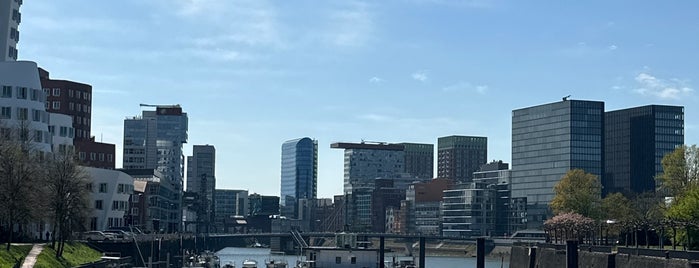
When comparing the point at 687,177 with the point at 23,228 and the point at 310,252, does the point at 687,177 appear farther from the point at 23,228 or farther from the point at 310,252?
the point at 23,228

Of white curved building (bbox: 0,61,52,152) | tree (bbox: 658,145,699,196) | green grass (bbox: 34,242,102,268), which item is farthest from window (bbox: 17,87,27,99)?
tree (bbox: 658,145,699,196)

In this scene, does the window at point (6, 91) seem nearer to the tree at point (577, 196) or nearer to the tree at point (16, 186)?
the tree at point (16, 186)

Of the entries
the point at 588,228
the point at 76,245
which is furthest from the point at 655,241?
the point at 76,245

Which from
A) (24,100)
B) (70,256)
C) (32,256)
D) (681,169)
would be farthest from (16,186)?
(681,169)

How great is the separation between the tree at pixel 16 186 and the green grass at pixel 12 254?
3.25 feet

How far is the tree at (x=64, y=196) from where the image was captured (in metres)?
121

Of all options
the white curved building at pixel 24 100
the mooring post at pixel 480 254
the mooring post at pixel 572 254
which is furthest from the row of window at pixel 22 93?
the mooring post at pixel 572 254

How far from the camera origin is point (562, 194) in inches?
7357

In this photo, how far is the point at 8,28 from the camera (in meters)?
160

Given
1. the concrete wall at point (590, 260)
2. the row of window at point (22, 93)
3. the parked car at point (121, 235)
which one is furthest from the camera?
the parked car at point (121, 235)

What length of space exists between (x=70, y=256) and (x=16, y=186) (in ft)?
63.1

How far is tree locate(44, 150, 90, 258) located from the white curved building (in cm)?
1979

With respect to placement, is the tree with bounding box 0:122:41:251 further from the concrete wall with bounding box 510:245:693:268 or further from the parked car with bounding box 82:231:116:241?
the concrete wall with bounding box 510:245:693:268

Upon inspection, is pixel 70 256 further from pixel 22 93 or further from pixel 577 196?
pixel 577 196
